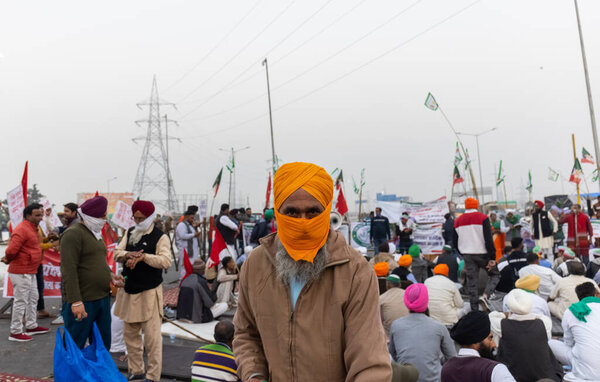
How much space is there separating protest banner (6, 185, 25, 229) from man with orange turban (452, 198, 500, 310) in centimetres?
725

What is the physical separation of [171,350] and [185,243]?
17.8ft

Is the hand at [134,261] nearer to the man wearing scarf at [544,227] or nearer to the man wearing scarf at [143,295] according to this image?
the man wearing scarf at [143,295]

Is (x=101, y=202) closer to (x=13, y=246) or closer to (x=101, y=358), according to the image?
(x=101, y=358)

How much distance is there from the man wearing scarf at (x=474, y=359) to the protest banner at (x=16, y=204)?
6814 millimetres

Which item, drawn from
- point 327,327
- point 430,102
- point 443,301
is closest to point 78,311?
point 327,327

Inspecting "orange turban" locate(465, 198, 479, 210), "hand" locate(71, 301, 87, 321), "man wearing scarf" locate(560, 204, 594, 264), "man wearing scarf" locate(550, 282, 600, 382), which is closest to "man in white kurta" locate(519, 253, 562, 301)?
"orange turban" locate(465, 198, 479, 210)

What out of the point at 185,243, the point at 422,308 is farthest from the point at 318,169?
the point at 185,243

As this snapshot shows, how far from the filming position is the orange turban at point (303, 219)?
6.07 feet

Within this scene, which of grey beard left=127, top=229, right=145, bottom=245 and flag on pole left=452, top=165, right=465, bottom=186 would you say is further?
flag on pole left=452, top=165, right=465, bottom=186

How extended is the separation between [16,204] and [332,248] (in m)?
7.10

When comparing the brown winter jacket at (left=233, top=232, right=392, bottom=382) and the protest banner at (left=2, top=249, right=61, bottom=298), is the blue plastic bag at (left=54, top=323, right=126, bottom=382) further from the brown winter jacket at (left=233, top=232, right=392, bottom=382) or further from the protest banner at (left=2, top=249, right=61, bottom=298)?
the protest banner at (left=2, top=249, right=61, bottom=298)

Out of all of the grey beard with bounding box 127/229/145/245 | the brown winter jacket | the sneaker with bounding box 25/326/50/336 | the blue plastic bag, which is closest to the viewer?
the brown winter jacket

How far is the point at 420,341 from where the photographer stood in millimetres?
4148

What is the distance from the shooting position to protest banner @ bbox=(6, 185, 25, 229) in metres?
7.19
